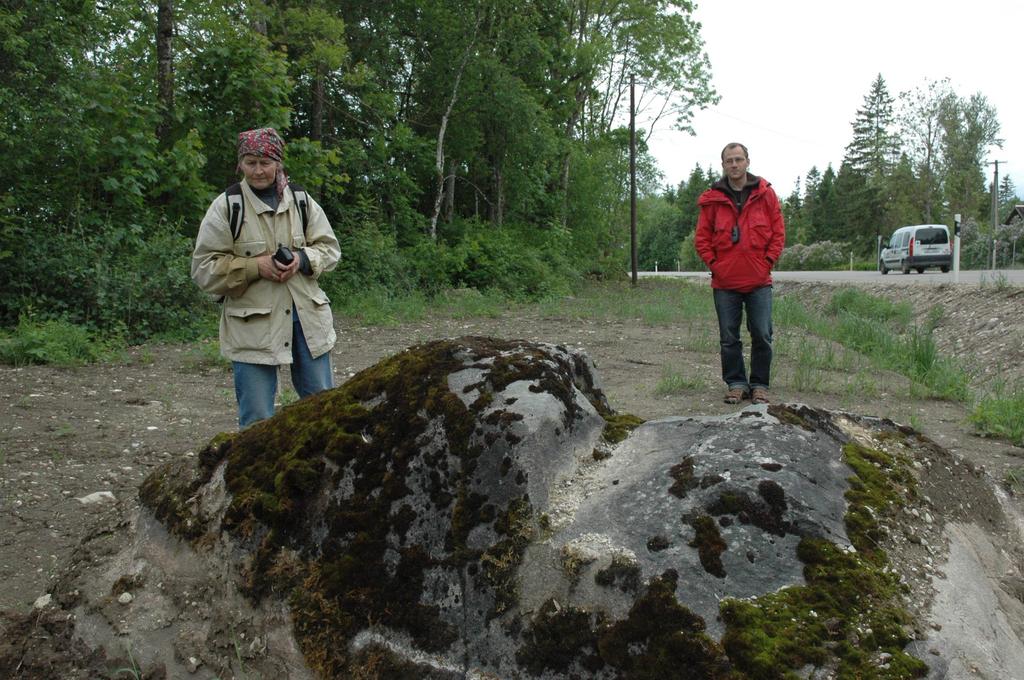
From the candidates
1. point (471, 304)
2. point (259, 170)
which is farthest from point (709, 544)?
point (471, 304)

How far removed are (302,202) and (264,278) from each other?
1.51ft

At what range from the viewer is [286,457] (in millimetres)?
2418

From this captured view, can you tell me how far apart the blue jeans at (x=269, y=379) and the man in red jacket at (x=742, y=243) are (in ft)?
10.5

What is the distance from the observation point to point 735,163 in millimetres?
5562

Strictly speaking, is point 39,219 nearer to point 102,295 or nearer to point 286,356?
point 102,295

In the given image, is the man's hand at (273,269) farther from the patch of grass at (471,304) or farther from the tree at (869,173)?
the tree at (869,173)

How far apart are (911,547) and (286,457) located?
1.84 meters

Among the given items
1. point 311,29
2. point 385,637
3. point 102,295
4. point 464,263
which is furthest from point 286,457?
point 464,263

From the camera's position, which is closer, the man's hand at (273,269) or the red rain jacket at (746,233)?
the man's hand at (273,269)

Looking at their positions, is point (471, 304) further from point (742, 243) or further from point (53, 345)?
point (742, 243)

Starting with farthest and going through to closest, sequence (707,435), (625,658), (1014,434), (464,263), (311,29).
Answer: (464,263) < (311,29) < (1014,434) < (707,435) < (625,658)

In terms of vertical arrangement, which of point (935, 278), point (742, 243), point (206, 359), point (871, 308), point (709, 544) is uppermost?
point (742, 243)

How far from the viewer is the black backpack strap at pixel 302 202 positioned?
3635 mm

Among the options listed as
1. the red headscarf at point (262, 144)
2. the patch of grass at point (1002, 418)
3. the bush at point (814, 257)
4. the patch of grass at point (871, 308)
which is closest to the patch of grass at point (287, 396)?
the red headscarf at point (262, 144)
